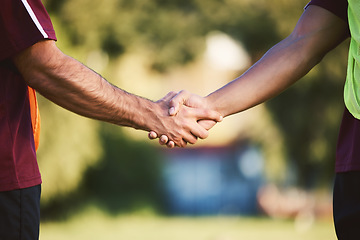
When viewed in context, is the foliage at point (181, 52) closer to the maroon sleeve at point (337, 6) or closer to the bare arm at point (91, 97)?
the bare arm at point (91, 97)

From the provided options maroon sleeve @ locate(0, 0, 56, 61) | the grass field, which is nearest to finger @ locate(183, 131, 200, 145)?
maroon sleeve @ locate(0, 0, 56, 61)

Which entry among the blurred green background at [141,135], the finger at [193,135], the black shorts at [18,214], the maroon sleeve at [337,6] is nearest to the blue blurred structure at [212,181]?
the blurred green background at [141,135]

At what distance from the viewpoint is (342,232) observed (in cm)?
225

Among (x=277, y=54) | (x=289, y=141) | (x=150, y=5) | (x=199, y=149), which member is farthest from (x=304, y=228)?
(x=277, y=54)

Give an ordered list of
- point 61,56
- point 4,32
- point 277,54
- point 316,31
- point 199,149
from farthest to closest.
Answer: point 199,149 < point 277,54 < point 316,31 < point 61,56 < point 4,32

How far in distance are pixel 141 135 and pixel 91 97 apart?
44.9 ft

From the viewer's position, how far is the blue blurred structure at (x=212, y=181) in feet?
55.7

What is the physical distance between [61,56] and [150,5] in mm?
12340

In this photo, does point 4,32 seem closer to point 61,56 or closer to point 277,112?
point 61,56

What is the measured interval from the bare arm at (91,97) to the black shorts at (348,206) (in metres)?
1.11

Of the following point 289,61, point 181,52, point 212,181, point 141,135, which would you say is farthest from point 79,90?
point 212,181

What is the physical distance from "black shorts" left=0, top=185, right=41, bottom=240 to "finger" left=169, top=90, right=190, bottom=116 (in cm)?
116

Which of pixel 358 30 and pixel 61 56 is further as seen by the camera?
pixel 61 56

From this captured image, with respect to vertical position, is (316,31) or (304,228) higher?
(316,31)
